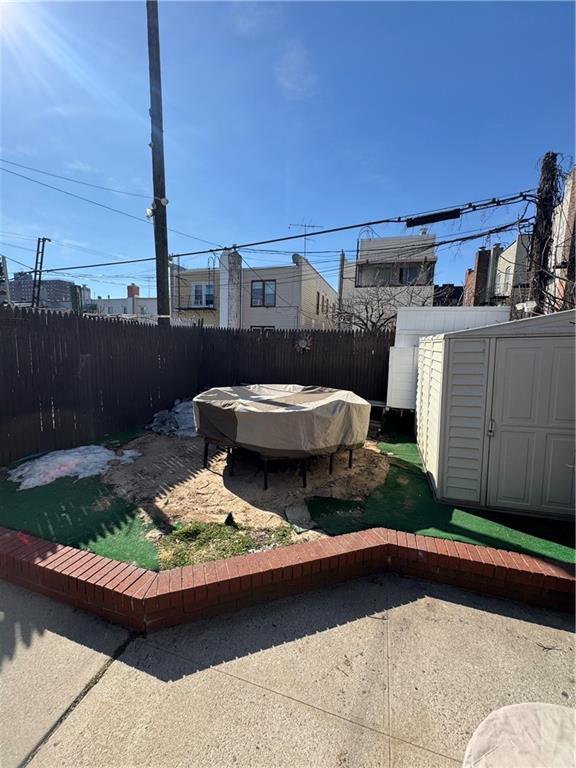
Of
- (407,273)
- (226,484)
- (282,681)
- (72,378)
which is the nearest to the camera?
(282,681)

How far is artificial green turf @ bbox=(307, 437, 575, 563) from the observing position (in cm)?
295

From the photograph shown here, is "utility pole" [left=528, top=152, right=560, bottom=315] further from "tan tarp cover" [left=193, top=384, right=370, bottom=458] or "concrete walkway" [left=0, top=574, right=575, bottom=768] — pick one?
"concrete walkway" [left=0, top=574, right=575, bottom=768]

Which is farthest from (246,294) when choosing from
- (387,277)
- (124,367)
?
(124,367)

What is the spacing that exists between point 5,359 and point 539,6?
8270 mm

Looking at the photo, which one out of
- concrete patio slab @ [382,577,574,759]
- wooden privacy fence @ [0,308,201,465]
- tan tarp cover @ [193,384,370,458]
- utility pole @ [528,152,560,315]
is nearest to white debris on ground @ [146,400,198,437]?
wooden privacy fence @ [0,308,201,465]

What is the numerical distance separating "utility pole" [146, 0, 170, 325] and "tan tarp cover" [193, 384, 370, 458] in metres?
4.30

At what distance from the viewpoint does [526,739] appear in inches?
52.6

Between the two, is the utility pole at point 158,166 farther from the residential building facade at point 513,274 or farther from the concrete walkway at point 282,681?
the residential building facade at point 513,274

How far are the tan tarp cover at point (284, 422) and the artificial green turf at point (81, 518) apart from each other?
129 cm

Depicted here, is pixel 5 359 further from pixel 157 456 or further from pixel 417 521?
pixel 417 521

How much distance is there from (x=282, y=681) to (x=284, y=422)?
2279mm

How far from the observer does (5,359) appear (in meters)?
4.50

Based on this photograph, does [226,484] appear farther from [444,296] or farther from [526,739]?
[444,296]

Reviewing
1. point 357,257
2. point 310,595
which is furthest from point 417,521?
point 357,257
